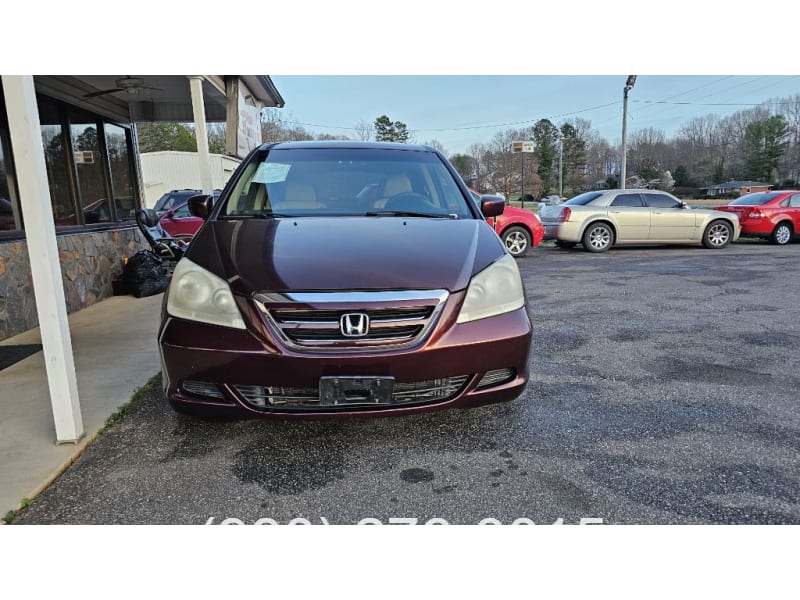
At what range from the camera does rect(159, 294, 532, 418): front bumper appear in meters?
1.96

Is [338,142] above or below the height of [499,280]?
above

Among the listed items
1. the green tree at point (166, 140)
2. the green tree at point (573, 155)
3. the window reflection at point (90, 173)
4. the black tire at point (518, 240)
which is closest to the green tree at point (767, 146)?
the green tree at point (573, 155)

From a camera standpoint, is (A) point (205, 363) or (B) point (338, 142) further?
(B) point (338, 142)

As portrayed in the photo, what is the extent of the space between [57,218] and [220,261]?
4.98 metres

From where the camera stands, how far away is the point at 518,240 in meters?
10.1

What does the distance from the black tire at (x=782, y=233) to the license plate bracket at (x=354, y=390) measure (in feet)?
43.7

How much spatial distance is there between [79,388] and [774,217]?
13918 millimetres

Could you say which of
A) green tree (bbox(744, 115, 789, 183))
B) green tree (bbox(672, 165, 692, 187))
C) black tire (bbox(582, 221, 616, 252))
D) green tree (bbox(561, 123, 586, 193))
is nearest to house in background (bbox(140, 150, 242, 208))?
black tire (bbox(582, 221, 616, 252))

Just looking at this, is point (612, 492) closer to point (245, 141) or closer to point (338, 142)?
point (338, 142)

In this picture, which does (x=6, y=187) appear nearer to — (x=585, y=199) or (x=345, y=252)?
(x=345, y=252)

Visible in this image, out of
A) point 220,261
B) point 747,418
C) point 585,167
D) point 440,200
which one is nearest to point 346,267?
point 220,261

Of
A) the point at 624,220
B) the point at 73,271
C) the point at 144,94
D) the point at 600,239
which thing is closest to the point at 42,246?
the point at 73,271

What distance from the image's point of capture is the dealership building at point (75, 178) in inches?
87.7

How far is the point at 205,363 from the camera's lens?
2027 millimetres
